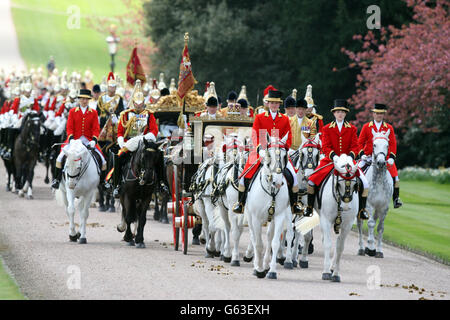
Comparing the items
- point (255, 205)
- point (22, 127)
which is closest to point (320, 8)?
point (22, 127)

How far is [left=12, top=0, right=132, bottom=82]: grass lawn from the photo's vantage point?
308 feet

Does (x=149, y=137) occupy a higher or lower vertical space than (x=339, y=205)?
higher

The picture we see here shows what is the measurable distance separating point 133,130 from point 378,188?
481cm

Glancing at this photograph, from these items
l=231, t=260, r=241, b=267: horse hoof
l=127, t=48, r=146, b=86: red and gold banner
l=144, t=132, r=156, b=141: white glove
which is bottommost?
l=231, t=260, r=241, b=267: horse hoof

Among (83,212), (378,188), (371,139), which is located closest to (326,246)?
(371,139)

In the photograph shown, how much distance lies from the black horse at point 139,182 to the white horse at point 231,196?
6.83ft

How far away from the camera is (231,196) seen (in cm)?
1588

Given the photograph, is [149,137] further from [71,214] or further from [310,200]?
[310,200]

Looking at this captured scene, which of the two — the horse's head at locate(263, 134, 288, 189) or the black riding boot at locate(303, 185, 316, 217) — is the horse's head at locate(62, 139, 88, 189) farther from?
the horse's head at locate(263, 134, 288, 189)

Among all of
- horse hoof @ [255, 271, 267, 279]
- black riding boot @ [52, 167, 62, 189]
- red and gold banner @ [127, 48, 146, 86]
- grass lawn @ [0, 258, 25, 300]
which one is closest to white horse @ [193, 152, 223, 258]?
horse hoof @ [255, 271, 267, 279]

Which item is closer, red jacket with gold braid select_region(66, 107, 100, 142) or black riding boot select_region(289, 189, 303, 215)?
black riding boot select_region(289, 189, 303, 215)

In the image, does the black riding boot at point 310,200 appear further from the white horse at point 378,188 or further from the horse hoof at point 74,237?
the horse hoof at point 74,237

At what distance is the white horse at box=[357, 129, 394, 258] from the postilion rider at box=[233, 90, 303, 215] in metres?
3.21
